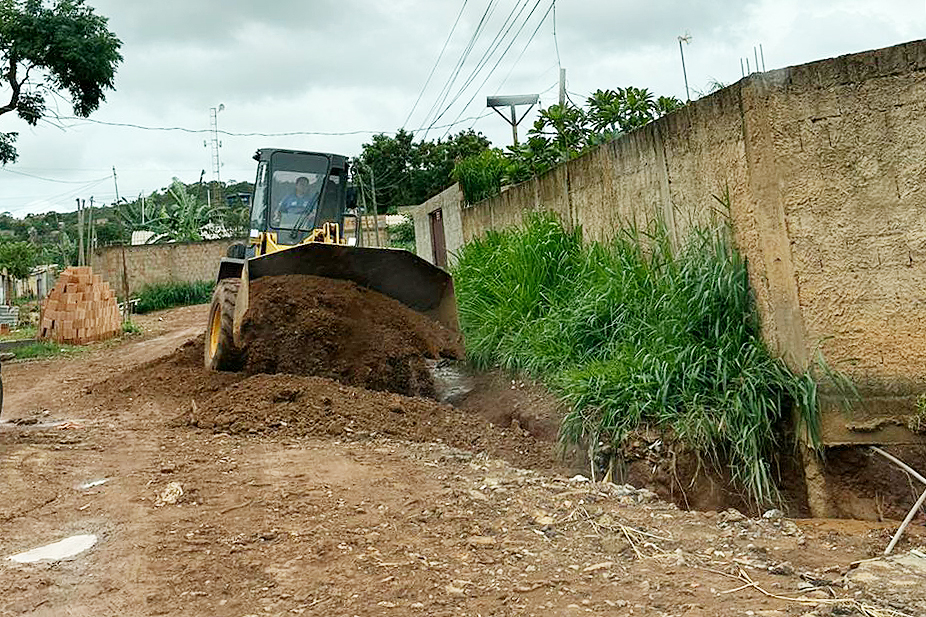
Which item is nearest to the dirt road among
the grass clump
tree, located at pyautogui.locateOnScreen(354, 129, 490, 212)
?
the grass clump

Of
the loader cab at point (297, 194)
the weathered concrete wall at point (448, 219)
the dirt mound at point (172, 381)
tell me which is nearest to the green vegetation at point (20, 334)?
the weathered concrete wall at point (448, 219)

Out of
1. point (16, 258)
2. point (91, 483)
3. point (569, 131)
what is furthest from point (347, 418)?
point (16, 258)

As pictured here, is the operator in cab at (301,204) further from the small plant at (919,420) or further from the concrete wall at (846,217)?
the small plant at (919,420)

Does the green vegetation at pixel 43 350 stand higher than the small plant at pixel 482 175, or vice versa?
the small plant at pixel 482 175

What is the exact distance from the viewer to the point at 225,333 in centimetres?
850

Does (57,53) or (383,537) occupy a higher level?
(57,53)

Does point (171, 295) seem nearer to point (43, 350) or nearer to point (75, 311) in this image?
point (75, 311)

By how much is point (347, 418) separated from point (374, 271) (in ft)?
6.25

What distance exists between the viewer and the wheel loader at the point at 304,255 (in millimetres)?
8047

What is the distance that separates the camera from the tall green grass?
215 inches

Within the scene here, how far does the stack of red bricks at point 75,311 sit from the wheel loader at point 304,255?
26.4ft

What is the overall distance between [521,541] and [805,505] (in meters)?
2.41

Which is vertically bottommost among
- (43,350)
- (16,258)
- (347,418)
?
(347,418)

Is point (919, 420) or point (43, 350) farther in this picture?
point (43, 350)
